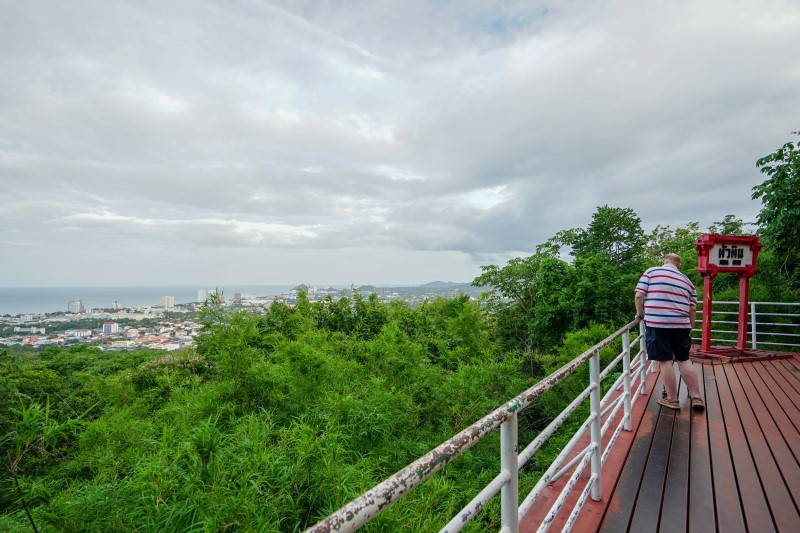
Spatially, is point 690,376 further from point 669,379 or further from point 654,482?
point 654,482

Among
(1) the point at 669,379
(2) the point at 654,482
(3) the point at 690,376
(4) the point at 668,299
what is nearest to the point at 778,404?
(3) the point at 690,376

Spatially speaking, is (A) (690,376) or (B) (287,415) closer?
(A) (690,376)

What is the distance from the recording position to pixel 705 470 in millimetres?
2572

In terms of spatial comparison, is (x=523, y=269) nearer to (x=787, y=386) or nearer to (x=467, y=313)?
(x=467, y=313)

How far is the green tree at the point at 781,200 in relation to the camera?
6.65 meters

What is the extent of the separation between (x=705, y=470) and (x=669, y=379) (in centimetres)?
119

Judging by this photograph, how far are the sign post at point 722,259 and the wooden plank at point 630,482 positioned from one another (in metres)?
3.56

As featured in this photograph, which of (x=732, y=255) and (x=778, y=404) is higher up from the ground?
(x=732, y=255)

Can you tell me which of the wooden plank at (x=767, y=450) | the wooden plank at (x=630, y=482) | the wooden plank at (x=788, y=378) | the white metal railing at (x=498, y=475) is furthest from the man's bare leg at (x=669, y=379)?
the white metal railing at (x=498, y=475)

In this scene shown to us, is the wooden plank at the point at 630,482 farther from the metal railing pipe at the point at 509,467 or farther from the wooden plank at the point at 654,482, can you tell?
the metal railing pipe at the point at 509,467

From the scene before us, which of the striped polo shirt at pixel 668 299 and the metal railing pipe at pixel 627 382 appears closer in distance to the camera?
the metal railing pipe at pixel 627 382

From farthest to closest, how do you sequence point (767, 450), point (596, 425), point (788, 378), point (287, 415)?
1. point (788, 378)
2. point (287, 415)
3. point (767, 450)
4. point (596, 425)

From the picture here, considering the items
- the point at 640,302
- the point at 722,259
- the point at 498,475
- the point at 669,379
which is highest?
the point at 722,259

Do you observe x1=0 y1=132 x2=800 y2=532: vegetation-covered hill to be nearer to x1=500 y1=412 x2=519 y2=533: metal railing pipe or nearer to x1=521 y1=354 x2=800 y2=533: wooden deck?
x1=521 y1=354 x2=800 y2=533: wooden deck
